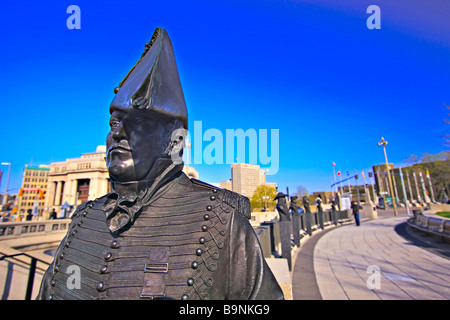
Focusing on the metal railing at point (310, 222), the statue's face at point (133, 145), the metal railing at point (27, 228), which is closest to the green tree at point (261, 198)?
the metal railing at point (310, 222)

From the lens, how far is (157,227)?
1542mm

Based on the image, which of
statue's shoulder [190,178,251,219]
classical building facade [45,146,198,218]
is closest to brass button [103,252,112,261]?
statue's shoulder [190,178,251,219]

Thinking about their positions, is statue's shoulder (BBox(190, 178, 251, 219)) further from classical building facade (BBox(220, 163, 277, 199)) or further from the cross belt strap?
classical building facade (BBox(220, 163, 277, 199))

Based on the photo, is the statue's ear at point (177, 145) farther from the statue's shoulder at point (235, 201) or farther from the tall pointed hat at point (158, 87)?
the statue's shoulder at point (235, 201)

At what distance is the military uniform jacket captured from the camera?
1.28m

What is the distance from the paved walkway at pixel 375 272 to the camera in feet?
17.2

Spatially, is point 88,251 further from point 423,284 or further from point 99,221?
point 423,284

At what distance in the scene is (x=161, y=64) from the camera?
1.71 meters

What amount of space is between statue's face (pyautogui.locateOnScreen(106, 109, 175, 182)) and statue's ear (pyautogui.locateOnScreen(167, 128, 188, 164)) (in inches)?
5.1

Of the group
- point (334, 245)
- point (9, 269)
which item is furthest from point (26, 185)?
point (334, 245)

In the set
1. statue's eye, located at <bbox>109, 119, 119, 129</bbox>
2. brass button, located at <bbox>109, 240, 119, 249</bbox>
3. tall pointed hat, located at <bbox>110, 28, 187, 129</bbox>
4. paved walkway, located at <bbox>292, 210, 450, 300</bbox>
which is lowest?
paved walkway, located at <bbox>292, 210, 450, 300</bbox>

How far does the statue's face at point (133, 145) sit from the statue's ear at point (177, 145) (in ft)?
0.42
